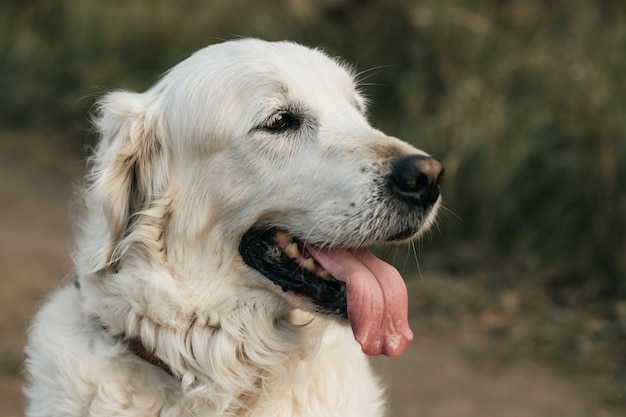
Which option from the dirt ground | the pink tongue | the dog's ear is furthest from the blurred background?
the dog's ear

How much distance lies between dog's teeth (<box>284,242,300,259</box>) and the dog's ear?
503 mm

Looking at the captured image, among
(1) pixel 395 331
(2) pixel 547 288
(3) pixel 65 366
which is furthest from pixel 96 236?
(2) pixel 547 288

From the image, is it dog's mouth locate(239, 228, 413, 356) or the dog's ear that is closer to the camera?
dog's mouth locate(239, 228, 413, 356)

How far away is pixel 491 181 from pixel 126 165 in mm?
3765

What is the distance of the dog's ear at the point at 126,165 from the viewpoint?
10.5 ft

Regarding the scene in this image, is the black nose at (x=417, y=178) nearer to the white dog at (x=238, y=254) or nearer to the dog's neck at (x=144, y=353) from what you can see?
the white dog at (x=238, y=254)

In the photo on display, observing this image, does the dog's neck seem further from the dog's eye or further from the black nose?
the black nose

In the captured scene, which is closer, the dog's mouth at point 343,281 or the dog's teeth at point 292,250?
the dog's mouth at point 343,281

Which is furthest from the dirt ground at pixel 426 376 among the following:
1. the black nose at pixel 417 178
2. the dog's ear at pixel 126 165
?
the black nose at pixel 417 178

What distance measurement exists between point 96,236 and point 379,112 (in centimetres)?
466

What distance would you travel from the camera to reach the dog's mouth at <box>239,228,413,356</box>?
3.00 metres

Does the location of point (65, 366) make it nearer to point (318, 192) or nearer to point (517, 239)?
point (318, 192)

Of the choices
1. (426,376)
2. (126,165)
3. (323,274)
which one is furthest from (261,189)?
(426,376)

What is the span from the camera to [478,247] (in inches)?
257
